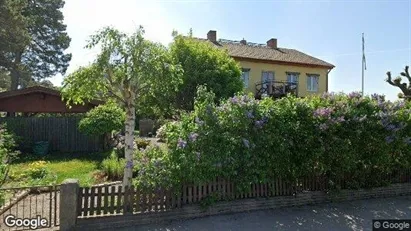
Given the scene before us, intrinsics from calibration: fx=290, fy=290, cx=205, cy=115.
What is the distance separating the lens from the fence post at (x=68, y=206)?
5000 mm

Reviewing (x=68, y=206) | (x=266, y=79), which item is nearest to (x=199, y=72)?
(x=68, y=206)

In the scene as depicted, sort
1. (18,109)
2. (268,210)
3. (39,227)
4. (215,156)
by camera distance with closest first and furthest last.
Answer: (39,227), (215,156), (268,210), (18,109)

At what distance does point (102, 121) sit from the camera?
1243 cm

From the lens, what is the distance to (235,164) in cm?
604

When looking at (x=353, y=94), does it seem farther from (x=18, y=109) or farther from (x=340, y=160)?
(x=18, y=109)

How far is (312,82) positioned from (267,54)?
505cm

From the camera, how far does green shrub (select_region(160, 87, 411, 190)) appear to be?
5949 mm

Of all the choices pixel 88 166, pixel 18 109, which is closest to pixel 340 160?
pixel 88 166

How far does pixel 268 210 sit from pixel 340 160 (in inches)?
82.4

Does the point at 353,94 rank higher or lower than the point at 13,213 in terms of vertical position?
higher

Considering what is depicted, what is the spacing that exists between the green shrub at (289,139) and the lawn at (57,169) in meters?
3.94

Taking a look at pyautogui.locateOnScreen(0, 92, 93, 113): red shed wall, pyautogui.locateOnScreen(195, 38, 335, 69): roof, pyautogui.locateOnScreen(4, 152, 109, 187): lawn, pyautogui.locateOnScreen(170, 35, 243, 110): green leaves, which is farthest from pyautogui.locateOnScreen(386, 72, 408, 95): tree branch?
pyautogui.locateOnScreen(0, 92, 93, 113): red shed wall

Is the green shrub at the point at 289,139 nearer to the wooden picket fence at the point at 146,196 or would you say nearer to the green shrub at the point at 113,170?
the wooden picket fence at the point at 146,196

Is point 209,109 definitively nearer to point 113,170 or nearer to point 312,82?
point 113,170
